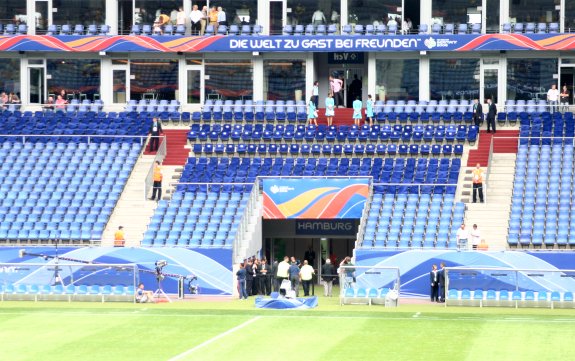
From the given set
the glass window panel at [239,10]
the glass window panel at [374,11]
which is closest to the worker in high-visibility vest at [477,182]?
the glass window panel at [374,11]

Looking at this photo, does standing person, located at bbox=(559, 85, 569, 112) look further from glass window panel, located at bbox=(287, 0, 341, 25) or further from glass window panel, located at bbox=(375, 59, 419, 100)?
glass window panel, located at bbox=(287, 0, 341, 25)

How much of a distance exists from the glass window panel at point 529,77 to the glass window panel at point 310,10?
832cm

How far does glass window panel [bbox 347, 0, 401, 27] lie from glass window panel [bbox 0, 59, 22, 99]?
16234 mm

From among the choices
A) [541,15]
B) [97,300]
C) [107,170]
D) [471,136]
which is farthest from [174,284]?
[541,15]

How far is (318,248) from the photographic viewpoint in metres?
56.5

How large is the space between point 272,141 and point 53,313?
770 inches

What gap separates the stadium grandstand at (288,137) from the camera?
164ft

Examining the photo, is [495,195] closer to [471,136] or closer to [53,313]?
[471,136]

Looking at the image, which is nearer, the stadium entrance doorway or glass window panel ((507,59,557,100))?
the stadium entrance doorway

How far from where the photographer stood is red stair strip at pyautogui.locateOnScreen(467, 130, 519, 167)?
186 feet

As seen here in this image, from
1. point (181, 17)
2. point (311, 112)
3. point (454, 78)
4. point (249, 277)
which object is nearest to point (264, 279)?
point (249, 277)

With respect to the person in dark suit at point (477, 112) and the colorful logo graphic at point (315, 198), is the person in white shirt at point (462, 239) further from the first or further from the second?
the person in dark suit at point (477, 112)

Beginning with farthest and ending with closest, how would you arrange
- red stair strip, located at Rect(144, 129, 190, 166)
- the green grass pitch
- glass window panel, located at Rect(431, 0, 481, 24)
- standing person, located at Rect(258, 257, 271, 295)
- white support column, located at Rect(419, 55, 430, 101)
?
white support column, located at Rect(419, 55, 430, 101) < glass window panel, located at Rect(431, 0, 481, 24) < red stair strip, located at Rect(144, 129, 190, 166) < standing person, located at Rect(258, 257, 271, 295) < the green grass pitch

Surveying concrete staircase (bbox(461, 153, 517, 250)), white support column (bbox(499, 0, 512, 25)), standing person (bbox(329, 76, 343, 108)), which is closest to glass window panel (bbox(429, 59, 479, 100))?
white support column (bbox(499, 0, 512, 25))
